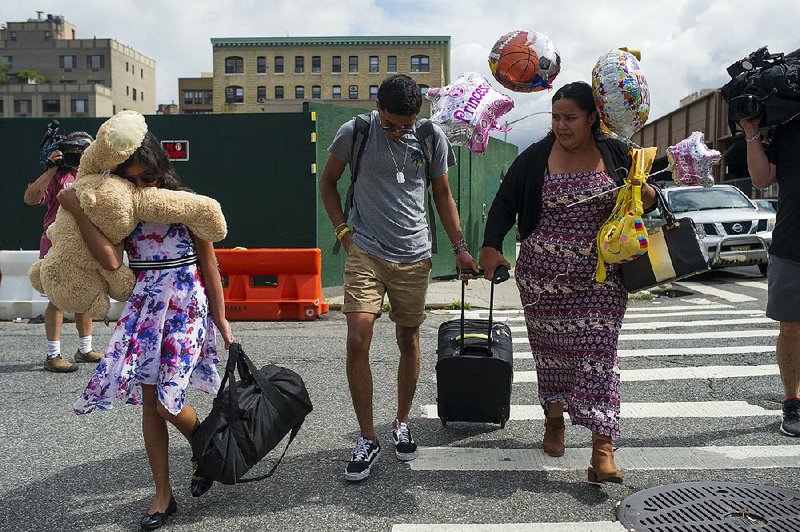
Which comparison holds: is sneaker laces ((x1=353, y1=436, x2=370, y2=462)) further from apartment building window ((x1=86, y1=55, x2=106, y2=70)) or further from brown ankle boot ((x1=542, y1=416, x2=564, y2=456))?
apartment building window ((x1=86, y1=55, x2=106, y2=70))

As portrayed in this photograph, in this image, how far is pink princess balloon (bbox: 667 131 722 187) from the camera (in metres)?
5.18

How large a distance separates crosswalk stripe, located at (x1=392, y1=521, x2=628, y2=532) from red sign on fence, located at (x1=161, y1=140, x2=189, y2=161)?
919cm

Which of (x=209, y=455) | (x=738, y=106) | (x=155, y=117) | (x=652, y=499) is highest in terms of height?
(x=155, y=117)

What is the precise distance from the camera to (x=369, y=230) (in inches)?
161

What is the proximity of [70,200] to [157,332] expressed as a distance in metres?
0.67

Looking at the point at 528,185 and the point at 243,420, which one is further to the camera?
the point at 528,185

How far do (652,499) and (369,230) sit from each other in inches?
76.1

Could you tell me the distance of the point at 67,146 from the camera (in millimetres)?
5898

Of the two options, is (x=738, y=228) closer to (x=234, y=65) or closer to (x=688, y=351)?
(x=688, y=351)

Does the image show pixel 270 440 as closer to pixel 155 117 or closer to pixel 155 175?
pixel 155 175

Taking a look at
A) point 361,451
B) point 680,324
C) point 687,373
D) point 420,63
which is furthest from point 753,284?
point 420,63

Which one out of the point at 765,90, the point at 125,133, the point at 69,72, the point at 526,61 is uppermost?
the point at 69,72

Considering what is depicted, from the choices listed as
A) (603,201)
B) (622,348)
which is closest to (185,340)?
(603,201)

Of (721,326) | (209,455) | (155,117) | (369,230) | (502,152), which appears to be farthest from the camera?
(502,152)
